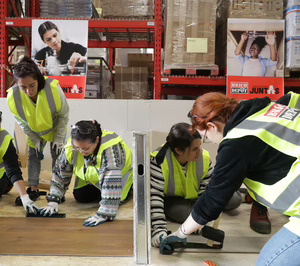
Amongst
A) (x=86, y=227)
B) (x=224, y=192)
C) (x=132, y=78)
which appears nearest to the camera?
(x=224, y=192)

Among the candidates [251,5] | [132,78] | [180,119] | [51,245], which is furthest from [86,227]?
[251,5]

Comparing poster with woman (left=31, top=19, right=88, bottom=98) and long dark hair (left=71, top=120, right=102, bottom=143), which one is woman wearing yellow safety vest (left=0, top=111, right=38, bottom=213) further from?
poster with woman (left=31, top=19, right=88, bottom=98)

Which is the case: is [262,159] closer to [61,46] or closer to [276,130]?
[276,130]

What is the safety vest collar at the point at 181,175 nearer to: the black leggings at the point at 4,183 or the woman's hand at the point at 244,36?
the black leggings at the point at 4,183

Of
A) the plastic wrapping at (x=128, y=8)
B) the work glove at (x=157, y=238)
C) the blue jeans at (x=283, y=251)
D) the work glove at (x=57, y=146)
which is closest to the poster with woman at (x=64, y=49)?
the plastic wrapping at (x=128, y=8)

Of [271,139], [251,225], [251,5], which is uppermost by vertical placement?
[251,5]

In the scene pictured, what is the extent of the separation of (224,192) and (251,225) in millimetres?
1040

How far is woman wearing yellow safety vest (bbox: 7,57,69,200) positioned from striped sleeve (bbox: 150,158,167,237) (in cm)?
104

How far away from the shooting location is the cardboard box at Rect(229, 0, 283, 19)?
3441mm

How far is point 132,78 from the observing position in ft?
13.5

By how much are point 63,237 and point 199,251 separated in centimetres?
79

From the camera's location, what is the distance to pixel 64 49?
3.60m

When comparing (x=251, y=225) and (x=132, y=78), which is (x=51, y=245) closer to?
(x=251, y=225)

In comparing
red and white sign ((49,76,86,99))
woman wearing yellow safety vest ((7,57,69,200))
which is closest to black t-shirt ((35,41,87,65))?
red and white sign ((49,76,86,99))
